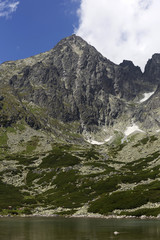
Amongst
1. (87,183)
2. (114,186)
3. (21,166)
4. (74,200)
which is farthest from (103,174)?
(21,166)

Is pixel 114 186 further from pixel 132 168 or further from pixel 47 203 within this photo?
pixel 132 168

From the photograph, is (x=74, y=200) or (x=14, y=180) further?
(x=14, y=180)

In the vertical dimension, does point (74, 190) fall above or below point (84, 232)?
above

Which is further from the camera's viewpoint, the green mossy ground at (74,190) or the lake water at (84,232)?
the green mossy ground at (74,190)

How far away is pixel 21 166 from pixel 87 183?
235 feet

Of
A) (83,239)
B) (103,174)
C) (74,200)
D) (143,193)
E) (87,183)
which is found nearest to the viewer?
(83,239)

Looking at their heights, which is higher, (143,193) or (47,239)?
(143,193)

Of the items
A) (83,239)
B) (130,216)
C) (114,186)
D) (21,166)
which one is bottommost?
(83,239)

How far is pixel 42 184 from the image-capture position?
450 ft

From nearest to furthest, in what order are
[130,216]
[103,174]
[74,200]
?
[130,216], [74,200], [103,174]

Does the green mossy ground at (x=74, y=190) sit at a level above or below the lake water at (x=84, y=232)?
above

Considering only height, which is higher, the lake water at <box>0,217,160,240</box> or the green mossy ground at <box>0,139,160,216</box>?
the green mossy ground at <box>0,139,160,216</box>

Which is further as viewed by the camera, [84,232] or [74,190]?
[74,190]

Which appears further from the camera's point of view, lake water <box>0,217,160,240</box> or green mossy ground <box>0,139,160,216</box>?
green mossy ground <box>0,139,160,216</box>
